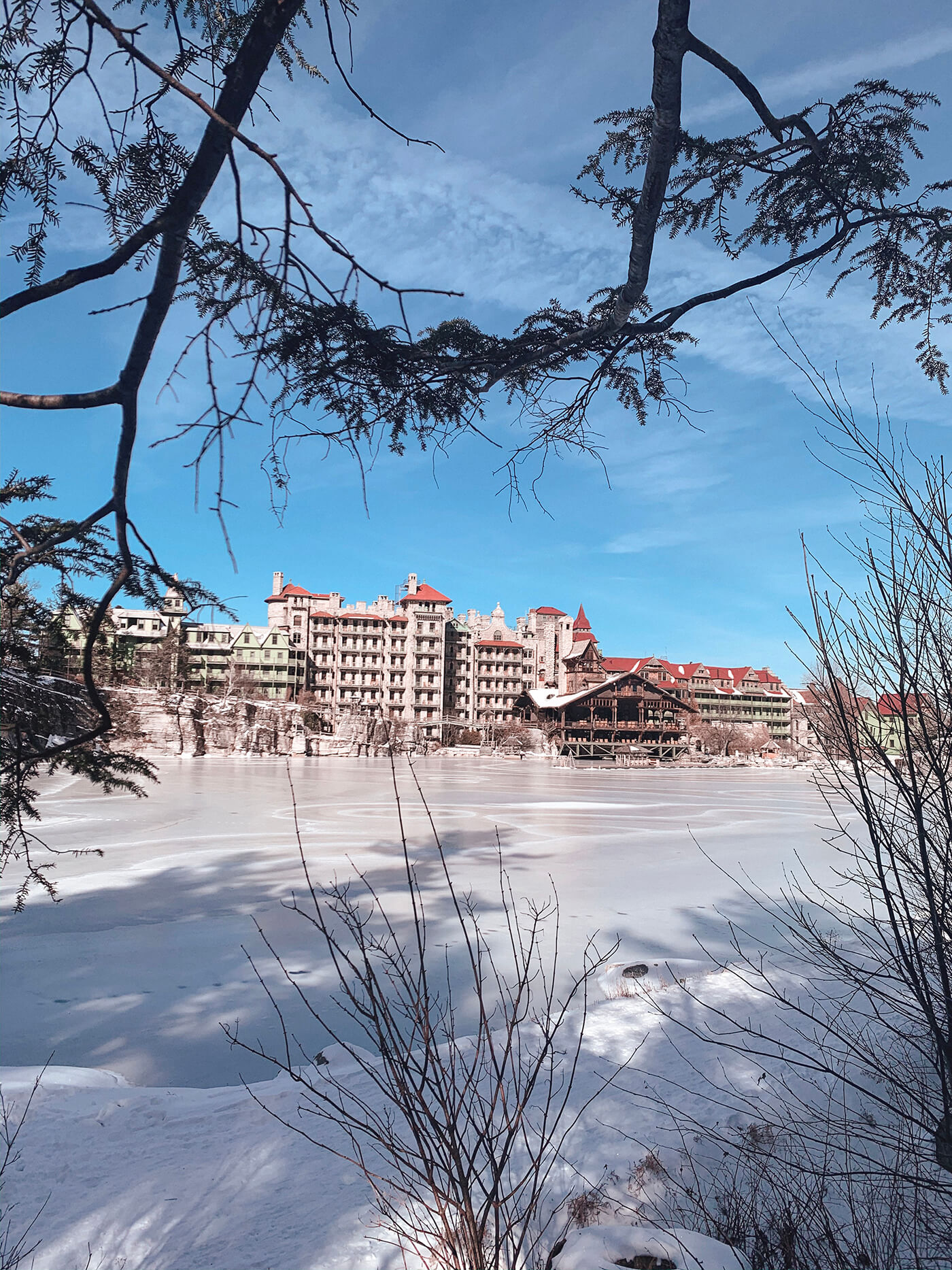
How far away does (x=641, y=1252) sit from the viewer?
2.35m

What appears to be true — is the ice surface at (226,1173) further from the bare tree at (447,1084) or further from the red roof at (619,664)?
the red roof at (619,664)

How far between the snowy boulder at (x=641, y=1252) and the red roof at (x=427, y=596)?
74.3m

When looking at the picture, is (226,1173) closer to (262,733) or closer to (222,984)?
(222,984)

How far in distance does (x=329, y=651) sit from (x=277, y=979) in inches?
2721

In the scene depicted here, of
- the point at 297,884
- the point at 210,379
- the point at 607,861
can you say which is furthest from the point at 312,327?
the point at 607,861

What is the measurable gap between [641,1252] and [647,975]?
3.66 metres

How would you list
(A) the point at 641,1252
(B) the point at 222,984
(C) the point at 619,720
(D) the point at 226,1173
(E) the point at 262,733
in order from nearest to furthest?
(A) the point at 641,1252, (D) the point at 226,1173, (B) the point at 222,984, (E) the point at 262,733, (C) the point at 619,720

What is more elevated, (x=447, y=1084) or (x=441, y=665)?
(x=441, y=665)

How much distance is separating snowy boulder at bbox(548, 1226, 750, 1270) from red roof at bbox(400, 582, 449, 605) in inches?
2926

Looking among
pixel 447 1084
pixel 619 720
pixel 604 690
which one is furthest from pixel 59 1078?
pixel 619 720

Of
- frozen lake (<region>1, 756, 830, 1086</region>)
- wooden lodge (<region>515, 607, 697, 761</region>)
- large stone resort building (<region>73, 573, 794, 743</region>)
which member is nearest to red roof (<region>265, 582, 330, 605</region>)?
large stone resort building (<region>73, 573, 794, 743</region>)

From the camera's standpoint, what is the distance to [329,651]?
73.9 metres

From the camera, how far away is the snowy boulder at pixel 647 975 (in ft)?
18.3

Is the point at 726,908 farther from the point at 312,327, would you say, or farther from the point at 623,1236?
the point at 312,327
